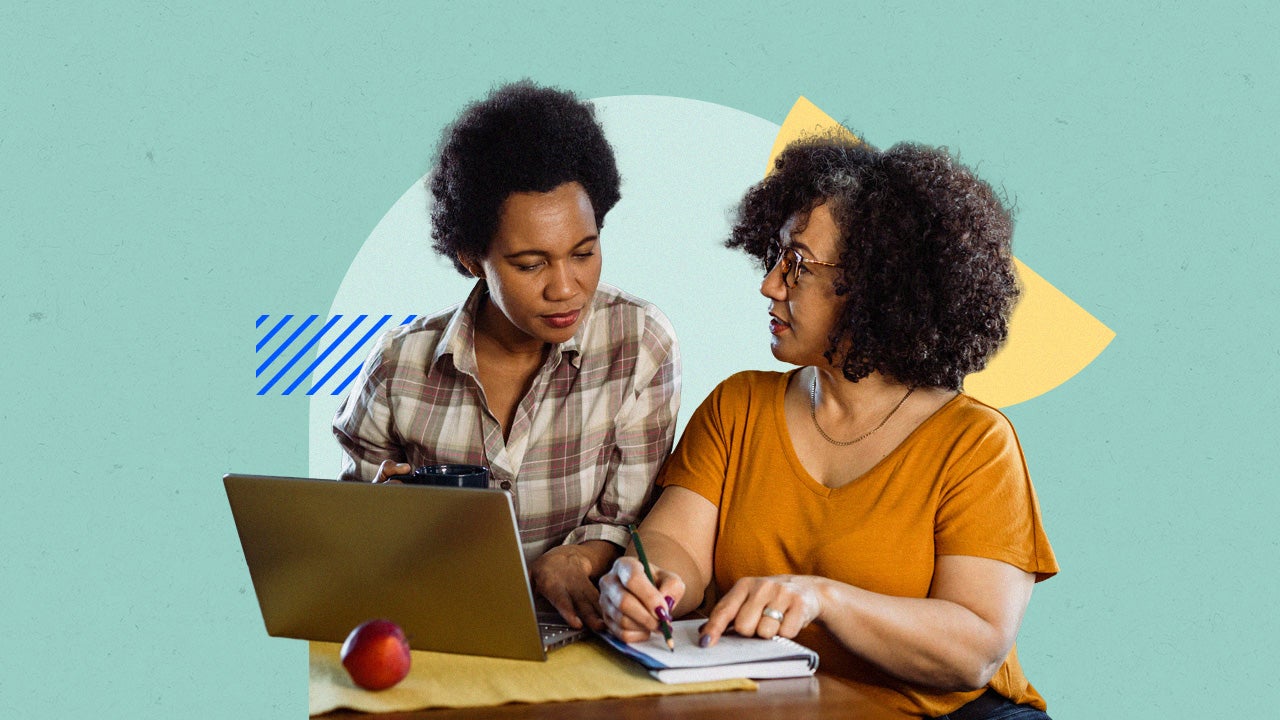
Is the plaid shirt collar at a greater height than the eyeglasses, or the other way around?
the eyeglasses

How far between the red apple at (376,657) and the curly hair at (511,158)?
1.03 metres

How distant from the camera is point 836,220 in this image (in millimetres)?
2309

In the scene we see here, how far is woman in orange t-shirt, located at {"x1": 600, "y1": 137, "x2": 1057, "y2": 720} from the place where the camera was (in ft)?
6.82

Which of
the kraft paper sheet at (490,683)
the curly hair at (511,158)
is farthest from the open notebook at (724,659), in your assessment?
the curly hair at (511,158)

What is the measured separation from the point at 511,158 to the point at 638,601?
1.05m

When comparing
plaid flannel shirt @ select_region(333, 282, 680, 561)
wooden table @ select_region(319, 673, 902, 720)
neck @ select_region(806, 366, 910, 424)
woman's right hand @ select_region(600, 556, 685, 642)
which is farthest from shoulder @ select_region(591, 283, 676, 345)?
wooden table @ select_region(319, 673, 902, 720)

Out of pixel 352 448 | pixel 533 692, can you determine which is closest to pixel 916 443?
pixel 533 692

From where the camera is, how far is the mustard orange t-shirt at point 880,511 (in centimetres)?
211

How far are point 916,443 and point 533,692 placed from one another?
0.91m

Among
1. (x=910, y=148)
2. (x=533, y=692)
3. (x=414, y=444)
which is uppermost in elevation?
(x=910, y=148)

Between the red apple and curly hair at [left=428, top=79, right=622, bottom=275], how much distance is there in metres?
1.03

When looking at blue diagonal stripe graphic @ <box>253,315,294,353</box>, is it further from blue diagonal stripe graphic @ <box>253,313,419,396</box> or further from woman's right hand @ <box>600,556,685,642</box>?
woman's right hand @ <box>600,556,685,642</box>

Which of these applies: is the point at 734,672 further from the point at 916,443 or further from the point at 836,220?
the point at 836,220

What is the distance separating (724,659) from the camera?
1.76 metres
